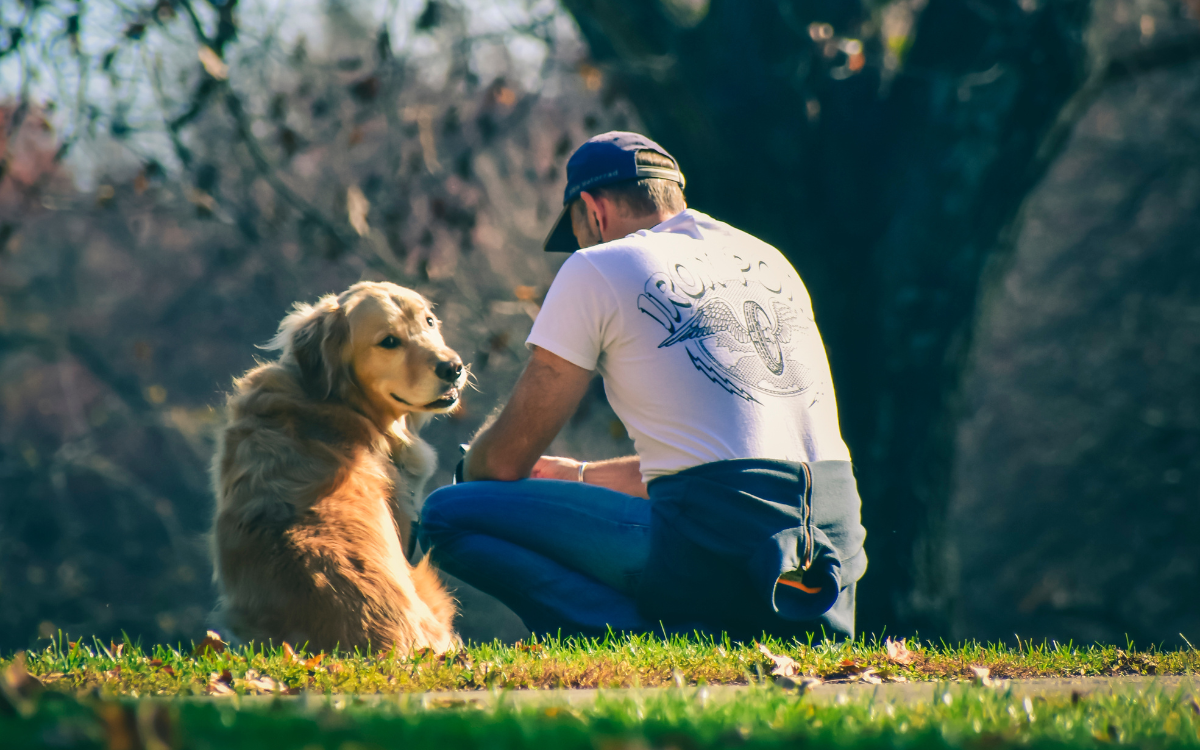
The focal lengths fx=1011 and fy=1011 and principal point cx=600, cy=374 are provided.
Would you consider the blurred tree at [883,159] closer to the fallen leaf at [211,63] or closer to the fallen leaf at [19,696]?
the fallen leaf at [211,63]

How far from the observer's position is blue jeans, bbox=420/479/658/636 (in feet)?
12.5

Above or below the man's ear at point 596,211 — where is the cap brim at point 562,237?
below

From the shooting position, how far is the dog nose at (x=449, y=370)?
4.21 m

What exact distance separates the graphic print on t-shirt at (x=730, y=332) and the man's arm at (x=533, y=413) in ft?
1.30

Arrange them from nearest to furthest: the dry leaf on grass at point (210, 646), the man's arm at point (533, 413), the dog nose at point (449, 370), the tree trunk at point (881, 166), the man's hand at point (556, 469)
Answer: the dry leaf on grass at point (210, 646) → the man's arm at point (533, 413) → the dog nose at point (449, 370) → the man's hand at point (556, 469) → the tree trunk at point (881, 166)

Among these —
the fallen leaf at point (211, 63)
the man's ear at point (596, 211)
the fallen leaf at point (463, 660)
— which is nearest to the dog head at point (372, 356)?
the man's ear at point (596, 211)

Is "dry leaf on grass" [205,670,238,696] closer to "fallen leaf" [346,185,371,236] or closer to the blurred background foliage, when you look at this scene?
the blurred background foliage

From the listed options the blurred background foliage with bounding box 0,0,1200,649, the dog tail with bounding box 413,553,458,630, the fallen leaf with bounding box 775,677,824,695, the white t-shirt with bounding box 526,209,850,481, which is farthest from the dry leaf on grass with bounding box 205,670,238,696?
the blurred background foliage with bounding box 0,0,1200,649

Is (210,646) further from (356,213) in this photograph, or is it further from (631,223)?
(356,213)

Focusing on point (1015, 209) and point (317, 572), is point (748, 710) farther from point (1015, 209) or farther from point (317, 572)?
point (1015, 209)

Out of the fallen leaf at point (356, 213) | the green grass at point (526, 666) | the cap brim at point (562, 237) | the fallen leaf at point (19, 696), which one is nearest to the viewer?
the fallen leaf at point (19, 696)

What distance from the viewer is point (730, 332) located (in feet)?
12.1

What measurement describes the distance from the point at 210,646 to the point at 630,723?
192 cm

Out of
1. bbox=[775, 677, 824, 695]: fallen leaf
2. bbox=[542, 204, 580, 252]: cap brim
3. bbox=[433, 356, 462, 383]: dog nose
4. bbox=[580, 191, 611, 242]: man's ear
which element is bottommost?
bbox=[775, 677, 824, 695]: fallen leaf
